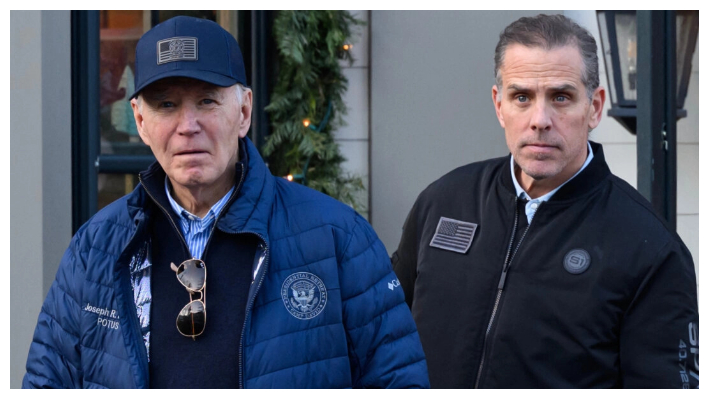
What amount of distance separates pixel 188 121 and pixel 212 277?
355 mm

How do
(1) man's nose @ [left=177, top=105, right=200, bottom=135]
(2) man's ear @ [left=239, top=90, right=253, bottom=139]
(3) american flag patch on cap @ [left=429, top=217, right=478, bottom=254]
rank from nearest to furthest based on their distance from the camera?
(1) man's nose @ [left=177, top=105, right=200, bottom=135] < (2) man's ear @ [left=239, top=90, right=253, bottom=139] < (3) american flag patch on cap @ [left=429, top=217, right=478, bottom=254]

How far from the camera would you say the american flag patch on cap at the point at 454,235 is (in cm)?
247

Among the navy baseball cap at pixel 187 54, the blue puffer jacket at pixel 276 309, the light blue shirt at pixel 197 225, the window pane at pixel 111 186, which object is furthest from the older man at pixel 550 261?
the window pane at pixel 111 186

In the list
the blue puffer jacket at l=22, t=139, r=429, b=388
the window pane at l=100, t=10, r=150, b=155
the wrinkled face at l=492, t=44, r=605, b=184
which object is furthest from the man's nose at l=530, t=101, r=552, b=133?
the window pane at l=100, t=10, r=150, b=155

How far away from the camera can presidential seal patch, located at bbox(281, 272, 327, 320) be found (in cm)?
188

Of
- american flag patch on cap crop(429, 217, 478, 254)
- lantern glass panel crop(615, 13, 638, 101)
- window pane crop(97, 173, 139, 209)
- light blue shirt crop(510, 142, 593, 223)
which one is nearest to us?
light blue shirt crop(510, 142, 593, 223)

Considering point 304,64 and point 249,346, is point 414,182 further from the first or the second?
point 249,346

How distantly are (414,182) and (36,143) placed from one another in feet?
7.25

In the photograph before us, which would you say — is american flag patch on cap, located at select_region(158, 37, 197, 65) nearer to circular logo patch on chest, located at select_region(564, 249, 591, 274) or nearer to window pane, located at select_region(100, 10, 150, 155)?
circular logo patch on chest, located at select_region(564, 249, 591, 274)

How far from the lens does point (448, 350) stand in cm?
240

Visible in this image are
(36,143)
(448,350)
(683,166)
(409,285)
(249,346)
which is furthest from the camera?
(683,166)

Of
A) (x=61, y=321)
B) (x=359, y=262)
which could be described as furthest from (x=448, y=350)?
(x=61, y=321)

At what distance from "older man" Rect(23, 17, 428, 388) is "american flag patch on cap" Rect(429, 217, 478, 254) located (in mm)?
493

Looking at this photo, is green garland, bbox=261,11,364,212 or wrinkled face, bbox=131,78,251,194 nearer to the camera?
wrinkled face, bbox=131,78,251,194
